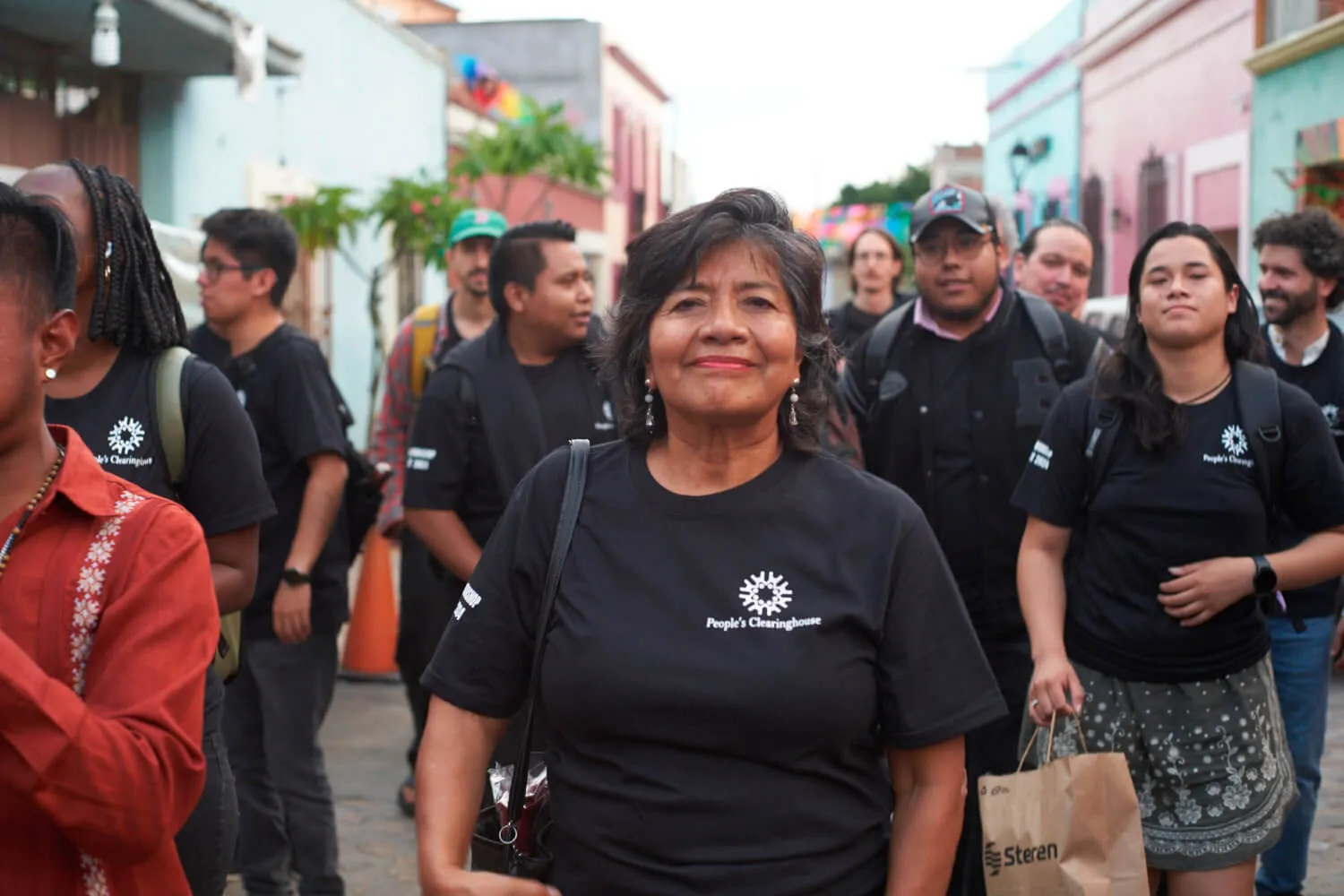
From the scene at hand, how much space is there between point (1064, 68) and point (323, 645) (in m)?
24.1

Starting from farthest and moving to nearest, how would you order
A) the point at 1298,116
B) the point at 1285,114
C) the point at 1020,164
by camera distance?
the point at 1020,164
the point at 1285,114
the point at 1298,116

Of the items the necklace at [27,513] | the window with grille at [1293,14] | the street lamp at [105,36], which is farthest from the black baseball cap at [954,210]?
the window with grille at [1293,14]

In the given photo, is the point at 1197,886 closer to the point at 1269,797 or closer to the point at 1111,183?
the point at 1269,797

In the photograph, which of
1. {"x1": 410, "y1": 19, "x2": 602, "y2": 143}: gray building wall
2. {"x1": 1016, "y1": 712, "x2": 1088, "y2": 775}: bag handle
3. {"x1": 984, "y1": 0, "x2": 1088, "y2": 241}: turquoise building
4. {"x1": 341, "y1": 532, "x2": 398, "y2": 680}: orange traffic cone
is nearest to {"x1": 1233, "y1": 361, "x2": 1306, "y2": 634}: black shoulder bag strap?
{"x1": 1016, "y1": 712, "x2": 1088, "y2": 775}: bag handle

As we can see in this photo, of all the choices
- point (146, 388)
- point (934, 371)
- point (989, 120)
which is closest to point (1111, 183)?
point (989, 120)

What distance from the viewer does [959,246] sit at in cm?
521

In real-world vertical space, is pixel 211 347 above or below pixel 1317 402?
above

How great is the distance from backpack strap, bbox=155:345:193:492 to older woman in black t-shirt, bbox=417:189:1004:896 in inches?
37.6

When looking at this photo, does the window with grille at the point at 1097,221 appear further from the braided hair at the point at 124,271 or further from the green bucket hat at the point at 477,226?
the braided hair at the point at 124,271

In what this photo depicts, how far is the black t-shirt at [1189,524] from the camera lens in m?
4.06

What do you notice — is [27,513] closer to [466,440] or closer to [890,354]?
[466,440]

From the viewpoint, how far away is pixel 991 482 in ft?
16.3

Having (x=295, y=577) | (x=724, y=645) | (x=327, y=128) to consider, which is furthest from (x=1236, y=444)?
(x=327, y=128)

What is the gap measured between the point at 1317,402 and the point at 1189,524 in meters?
1.86
